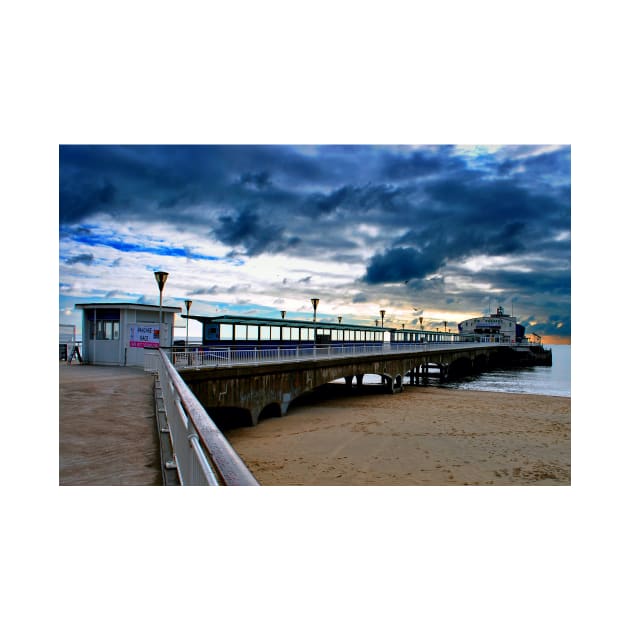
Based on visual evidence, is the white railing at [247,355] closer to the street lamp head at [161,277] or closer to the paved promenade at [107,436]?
the street lamp head at [161,277]

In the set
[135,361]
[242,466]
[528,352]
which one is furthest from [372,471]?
[528,352]

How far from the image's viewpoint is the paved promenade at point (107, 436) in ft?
14.8

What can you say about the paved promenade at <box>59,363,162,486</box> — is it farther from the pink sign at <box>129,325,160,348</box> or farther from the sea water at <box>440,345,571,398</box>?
the sea water at <box>440,345,571,398</box>

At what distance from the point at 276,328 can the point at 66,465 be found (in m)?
20.7

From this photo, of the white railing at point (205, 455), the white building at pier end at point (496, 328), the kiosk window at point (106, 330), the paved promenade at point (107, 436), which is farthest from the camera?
the white building at pier end at point (496, 328)

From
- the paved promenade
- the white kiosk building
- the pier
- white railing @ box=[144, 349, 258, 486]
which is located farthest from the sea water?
white railing @ box=[144, 349, 258, 486]

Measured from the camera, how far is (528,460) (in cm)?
1220

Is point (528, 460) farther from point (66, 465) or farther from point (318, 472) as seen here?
point (66, 465)

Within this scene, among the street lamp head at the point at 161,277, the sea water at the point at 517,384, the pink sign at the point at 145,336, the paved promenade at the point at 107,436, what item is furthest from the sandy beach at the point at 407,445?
the sea water at the point at 517,384

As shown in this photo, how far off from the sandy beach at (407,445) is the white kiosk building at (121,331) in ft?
16.3

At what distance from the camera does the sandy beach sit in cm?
1052

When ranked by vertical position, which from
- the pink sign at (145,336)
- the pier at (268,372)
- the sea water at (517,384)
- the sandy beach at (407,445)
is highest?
the pink sign at (145,336)

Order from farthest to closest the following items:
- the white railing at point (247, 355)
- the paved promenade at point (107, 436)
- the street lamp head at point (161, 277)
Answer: the street lamp head at point (161, 277)
the white railing at point (247, 355)
the paved promenade at point (107, 436)

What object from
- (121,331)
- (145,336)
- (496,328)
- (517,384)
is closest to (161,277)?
(145,336)
